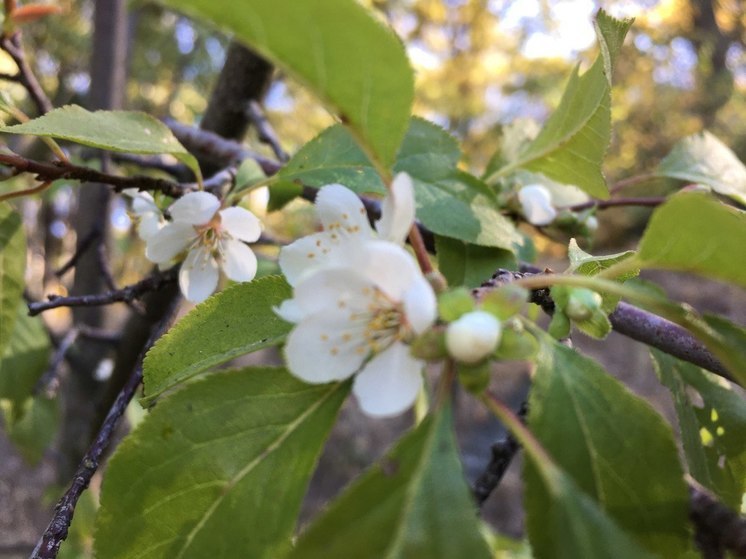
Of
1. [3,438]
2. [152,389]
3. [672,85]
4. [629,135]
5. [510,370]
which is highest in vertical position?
[152,389]

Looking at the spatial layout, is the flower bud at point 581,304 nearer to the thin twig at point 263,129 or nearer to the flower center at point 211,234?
the flower center at point 211,234

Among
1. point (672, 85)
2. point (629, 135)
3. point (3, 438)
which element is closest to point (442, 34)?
point (629, 135)

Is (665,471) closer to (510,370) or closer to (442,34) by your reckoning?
(510,370)

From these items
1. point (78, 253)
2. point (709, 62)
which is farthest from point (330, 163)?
point (709, 62)

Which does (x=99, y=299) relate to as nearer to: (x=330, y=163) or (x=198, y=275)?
(x=198, y=275)

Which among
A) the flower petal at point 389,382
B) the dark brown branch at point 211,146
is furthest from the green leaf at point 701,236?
the dark brown branch at point 211,146

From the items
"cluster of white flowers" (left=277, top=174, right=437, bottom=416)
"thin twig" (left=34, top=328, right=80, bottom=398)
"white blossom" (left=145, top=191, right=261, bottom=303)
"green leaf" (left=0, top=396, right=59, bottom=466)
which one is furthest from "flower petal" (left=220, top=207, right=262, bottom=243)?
"green leaf" (left=0, top=396, right=59, bottom=466)
